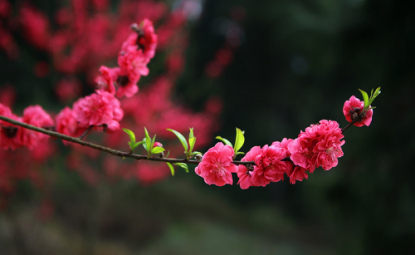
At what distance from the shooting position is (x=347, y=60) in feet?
10.7

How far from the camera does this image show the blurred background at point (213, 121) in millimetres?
2816

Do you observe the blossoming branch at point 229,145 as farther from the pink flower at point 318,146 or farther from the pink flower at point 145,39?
the pink flower at point 145,39

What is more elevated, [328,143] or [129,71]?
[129,71]

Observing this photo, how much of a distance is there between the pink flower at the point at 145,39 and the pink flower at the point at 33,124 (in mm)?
393

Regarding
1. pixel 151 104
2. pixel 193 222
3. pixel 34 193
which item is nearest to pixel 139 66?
pixel 151 104

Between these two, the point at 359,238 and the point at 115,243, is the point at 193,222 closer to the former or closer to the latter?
the point at 115,243

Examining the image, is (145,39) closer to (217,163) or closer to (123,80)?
(123,80)

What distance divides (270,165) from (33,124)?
0.83 m

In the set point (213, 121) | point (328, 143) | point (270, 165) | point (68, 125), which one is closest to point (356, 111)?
point (328, 143)

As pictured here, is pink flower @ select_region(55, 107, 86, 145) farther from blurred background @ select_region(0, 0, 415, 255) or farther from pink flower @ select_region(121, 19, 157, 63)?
blurred background @ select_region(0, 0, 415, 255)

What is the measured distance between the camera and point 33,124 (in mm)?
994

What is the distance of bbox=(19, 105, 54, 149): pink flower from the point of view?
0.96 metres

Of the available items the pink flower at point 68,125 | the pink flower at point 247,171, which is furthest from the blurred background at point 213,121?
the pink flower at point 247,171

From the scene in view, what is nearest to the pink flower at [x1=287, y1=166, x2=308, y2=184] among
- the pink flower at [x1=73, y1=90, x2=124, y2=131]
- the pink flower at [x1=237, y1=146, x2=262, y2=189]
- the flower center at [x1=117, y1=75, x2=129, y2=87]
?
the pink flower at [x1=237, y1=146, x2=262, y2=189]
